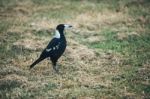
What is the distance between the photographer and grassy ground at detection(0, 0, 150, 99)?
838 centimetres

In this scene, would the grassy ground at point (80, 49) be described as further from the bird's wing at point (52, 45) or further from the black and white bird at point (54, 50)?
the bird's wing at point (52, 45)

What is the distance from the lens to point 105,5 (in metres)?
17.5

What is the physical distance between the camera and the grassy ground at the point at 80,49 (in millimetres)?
8383

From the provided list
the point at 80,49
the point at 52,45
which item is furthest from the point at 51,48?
the point at 80,49

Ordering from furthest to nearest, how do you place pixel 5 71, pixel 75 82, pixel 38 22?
pixel 38 22
pixel 5 71
pixel 75 82

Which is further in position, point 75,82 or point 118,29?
point 118,29

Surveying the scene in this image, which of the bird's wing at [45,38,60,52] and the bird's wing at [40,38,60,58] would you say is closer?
the bird's wing at [40,38,60,58]

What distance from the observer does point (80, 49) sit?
11.5m

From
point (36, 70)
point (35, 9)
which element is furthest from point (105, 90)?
point (35, 9)

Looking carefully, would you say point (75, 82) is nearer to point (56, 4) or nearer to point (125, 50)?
point (125, 50)

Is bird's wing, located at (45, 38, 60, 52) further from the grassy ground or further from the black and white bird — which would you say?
the grassy ground

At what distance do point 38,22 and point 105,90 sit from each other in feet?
23.1

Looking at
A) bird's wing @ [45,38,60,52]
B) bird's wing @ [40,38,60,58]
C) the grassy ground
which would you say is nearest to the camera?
the grassy ground

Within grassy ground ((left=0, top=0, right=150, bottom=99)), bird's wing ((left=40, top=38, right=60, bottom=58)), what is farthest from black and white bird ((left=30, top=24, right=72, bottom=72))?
grassy ground ((left=0, top=0, right=150, bottom=99))
